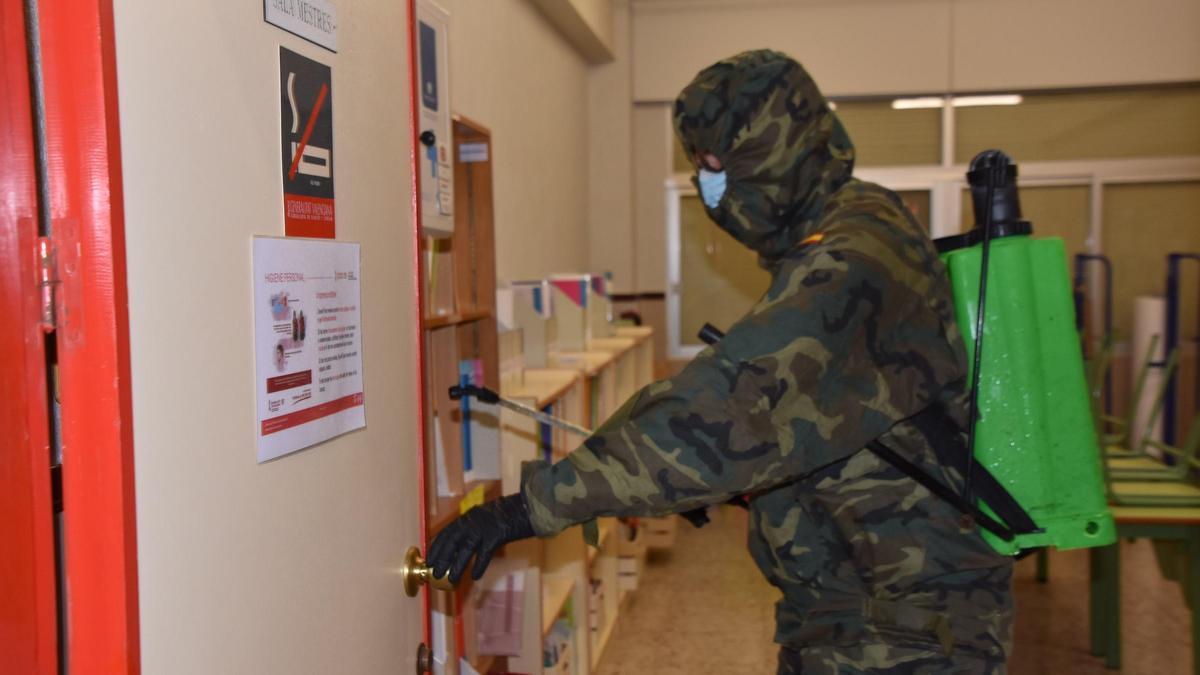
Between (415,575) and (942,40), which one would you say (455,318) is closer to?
(415,575)

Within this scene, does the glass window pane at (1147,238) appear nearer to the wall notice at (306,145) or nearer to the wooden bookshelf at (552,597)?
the wooden bookshelf at (552,597)

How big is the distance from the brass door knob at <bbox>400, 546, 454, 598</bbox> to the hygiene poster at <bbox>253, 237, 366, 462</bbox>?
24cm

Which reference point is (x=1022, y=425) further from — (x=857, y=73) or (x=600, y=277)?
(x=857, y=73)

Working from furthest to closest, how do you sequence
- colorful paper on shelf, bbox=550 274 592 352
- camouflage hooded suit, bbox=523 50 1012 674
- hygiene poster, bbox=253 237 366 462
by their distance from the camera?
1. colorful paper on shelf, bbox=550 274 592 352
2. camouflage hooded suit, bbox=523 50 1012 674
3. hygiene poster, bbox=253 237 366 462

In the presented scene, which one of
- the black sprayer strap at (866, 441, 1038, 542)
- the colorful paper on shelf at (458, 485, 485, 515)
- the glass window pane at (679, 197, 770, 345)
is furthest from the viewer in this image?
the glass window pane at (679, 197, 770, 345)

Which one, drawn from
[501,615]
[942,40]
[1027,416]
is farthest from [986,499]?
[942,40]

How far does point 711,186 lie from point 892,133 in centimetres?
512

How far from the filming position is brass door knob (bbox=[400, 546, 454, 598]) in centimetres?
127

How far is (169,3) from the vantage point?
2.49 feet

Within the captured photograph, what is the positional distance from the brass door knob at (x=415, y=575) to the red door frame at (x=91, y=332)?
561 millimetres

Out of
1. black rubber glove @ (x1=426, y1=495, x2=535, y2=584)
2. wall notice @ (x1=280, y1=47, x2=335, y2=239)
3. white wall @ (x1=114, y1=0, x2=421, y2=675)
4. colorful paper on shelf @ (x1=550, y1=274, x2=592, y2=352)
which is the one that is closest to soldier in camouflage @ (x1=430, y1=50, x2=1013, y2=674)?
black rubber glove @ (x1=426, y1=495, x2=535, y2=584)

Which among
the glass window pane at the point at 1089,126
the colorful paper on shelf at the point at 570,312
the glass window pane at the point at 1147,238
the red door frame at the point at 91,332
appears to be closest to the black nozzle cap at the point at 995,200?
the red door frame at the point at 91,332

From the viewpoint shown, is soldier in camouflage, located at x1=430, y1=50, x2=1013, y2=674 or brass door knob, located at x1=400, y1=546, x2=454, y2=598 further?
brass door knob, located at x1=400, y1=546, x2=454, y2=598

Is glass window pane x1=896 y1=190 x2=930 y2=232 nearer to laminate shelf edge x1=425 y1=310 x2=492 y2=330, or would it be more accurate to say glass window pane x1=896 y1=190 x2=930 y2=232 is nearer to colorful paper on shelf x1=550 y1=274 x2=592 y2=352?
colorful paper on shelf x1=550 y1=274 x2=592 y2=352
